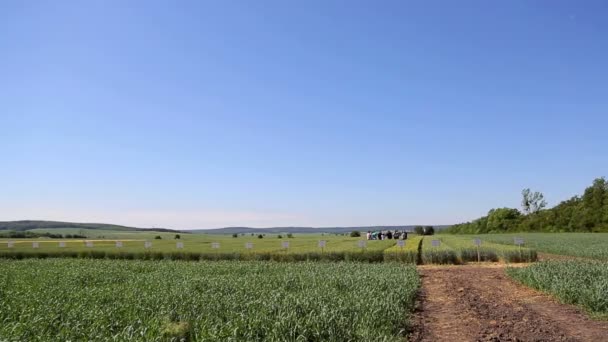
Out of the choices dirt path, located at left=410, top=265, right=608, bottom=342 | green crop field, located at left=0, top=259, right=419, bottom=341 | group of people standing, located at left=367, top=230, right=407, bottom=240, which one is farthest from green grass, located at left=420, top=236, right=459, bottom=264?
group of people standing, located at left=367, top=230, right=407, bottom=240

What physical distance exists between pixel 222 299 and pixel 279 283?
4.55 metres

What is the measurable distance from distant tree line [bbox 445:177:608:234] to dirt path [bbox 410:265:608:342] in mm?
74319

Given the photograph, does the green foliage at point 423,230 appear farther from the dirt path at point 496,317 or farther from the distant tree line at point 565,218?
the dirt path at point 496,317

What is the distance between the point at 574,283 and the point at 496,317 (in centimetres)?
471

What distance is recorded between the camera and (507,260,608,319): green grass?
13.3 m

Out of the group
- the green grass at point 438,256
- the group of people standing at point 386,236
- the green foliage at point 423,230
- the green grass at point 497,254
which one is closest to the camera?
the green grass at point 438,256

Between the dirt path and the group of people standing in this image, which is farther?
the group of people standing

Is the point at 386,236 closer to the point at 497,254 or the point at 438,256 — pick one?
the point at 497,254

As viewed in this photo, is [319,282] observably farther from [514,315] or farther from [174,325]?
[174,325]

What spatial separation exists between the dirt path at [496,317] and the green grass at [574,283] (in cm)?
37

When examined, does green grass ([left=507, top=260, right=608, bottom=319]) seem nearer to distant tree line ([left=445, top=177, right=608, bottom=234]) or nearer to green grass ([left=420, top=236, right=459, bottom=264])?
green grass ([left=420, top=236, right=459, bottom=264])

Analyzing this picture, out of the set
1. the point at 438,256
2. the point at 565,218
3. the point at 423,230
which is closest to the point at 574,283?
the point at 438,256

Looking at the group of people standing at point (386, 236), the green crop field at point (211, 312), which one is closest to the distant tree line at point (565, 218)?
the group of people standing at point (386, 236)

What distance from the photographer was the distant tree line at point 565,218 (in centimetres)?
8294
